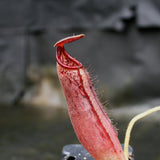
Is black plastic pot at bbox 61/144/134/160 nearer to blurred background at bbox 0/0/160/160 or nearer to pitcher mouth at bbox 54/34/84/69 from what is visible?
pitcher mouth at bbox 54/34/84/69

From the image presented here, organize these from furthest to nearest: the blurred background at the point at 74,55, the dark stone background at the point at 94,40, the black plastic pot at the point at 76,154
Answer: the dark stone background at the point at 94,40
the blurred background at the point at 74,55
the black plastic pot at the point at 76,154

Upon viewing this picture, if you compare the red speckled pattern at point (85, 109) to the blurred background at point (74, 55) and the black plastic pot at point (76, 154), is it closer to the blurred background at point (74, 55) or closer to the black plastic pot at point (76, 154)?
the black plastic pot at point (76, 154)

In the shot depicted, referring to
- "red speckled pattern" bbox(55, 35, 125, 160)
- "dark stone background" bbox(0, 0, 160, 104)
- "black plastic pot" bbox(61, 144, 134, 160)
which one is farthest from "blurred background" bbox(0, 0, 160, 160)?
"red speckled pattern" bbox(55, 35, 125, 160)

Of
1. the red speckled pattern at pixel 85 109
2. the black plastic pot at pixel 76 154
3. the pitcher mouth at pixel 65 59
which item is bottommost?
the black plastic pot at pixel 76 154

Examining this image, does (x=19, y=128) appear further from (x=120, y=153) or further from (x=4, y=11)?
(x=120, y=153)

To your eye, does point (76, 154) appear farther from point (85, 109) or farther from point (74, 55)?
point (74, 55)

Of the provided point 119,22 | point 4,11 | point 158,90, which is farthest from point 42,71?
point 158,90

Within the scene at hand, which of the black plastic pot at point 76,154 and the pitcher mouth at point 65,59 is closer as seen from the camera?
the pitcher mouth at point 65,59

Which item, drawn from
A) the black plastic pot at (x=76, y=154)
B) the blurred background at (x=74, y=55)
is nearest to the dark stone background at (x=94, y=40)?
the blurred background at (x=74, y=55)
